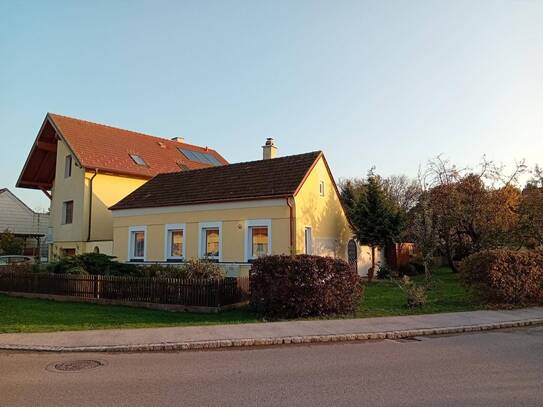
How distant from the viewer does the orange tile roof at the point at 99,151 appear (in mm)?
27328

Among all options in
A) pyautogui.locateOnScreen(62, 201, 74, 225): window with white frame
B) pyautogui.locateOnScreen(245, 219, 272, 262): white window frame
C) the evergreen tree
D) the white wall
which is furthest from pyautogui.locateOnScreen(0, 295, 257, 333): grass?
the white wall

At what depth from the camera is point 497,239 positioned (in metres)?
24.4

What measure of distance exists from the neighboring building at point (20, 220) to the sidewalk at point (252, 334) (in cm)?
3908

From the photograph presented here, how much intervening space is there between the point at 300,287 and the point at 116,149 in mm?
20847

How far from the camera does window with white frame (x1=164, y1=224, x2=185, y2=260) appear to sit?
861 inches

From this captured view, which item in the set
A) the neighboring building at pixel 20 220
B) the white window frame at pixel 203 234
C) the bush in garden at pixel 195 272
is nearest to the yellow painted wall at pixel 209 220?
the white window frame at pixel 203 234

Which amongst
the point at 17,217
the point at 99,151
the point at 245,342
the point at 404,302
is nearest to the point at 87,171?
the point at 99,151

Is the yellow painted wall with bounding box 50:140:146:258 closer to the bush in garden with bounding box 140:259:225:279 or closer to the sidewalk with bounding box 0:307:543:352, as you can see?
the bush in garden with bounding box 140:259:225:279

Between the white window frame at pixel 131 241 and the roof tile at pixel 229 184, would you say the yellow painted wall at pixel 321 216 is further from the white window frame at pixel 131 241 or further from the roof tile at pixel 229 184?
the white window frame at pixel 131 241

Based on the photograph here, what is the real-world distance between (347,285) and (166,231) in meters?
12.0

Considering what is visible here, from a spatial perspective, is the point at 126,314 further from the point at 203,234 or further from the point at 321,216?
the point at 321,216

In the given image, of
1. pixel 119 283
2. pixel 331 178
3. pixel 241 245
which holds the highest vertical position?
pixel 331 178

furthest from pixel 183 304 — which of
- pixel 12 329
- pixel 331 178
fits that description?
pixel 331 178

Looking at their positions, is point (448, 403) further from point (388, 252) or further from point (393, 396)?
point (388, 252)
